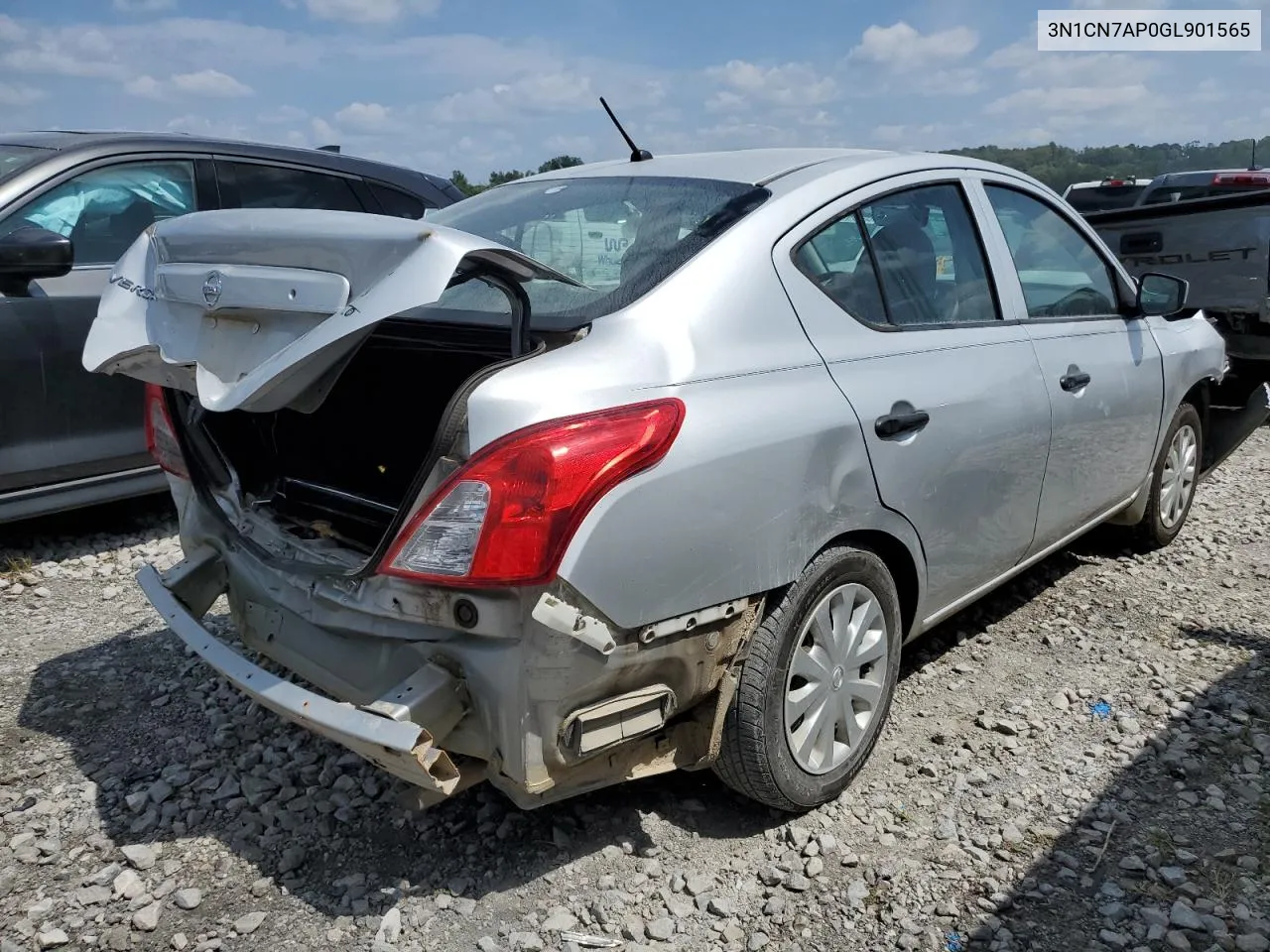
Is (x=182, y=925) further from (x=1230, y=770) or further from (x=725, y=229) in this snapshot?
(x=1230, y=770)

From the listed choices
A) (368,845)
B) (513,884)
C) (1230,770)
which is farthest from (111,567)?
(1230,770)

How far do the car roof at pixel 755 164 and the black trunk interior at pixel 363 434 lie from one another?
2.86ft

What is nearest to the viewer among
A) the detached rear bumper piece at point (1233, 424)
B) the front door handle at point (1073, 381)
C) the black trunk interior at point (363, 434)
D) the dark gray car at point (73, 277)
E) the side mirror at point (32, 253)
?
the black trunk interior at point (363, 434)

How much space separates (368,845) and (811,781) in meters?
1.14

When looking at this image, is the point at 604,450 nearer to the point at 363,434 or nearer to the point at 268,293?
the point at 268,293

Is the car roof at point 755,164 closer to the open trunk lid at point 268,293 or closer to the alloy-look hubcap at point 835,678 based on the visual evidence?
the open trunk lid at point 268,293

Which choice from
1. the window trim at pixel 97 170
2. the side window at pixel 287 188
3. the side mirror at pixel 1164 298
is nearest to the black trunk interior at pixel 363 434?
the window trim at pixel 97 170

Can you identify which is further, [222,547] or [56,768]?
[56,768]

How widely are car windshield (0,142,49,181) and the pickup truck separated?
5525 mm

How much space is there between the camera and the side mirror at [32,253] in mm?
3955

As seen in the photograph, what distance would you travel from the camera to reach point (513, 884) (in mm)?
2471

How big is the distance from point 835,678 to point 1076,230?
222 centimetres

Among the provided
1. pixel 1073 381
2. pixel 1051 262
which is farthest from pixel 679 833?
pixel 1051 262

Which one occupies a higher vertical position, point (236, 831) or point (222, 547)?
point (222, 547)
